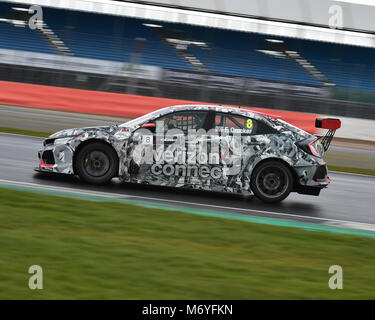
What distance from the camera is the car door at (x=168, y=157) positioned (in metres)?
9.83

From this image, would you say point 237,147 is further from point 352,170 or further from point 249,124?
point 352,170

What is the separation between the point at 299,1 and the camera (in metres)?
35.2

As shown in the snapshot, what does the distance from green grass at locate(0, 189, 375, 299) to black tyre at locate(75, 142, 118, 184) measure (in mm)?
1386

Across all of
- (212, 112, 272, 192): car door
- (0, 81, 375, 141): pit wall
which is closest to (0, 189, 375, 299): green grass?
(212, 112, 272, 192): car door

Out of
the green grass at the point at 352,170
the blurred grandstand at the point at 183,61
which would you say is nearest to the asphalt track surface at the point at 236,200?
the green grass at the point at 352,170

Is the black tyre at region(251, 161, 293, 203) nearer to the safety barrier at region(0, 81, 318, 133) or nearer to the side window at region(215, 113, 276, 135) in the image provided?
the side window at region(215, 113, 276, 135)

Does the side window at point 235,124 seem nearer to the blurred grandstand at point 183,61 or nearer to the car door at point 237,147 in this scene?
the car door at point 237,147

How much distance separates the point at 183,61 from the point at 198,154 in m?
23.1

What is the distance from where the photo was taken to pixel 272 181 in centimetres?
1009

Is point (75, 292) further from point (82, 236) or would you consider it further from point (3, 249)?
point (82, 236)

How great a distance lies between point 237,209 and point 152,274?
4.00 m

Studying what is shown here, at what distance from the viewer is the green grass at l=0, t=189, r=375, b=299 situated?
5.45 m

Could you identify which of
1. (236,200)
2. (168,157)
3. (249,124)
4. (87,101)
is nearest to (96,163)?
(168,157)
